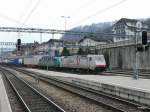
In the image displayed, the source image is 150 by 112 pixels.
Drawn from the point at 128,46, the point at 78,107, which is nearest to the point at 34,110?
the point at 78,107

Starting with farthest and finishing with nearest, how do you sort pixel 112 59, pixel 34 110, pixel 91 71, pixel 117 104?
pixel 112 59 < pixel 91 71 < pixel 117 104 < pixel 34 110

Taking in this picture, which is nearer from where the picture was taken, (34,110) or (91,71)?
(34,110)

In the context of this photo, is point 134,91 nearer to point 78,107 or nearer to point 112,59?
point 78,107

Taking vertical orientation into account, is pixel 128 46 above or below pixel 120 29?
below

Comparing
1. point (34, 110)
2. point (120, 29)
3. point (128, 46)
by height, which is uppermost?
point (120, 29)

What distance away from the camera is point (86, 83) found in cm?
2695

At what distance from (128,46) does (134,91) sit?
3312 centimetres

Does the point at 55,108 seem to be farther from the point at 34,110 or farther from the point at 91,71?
the point at 91,71

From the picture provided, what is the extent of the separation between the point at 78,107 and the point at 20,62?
3516 inches

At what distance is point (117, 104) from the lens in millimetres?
16250

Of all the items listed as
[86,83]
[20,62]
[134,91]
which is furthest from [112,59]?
[20,62]

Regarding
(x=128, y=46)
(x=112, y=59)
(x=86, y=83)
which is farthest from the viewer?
(x=112, y=59)

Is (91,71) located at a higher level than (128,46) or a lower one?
lower

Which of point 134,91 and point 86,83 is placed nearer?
point 134,91
